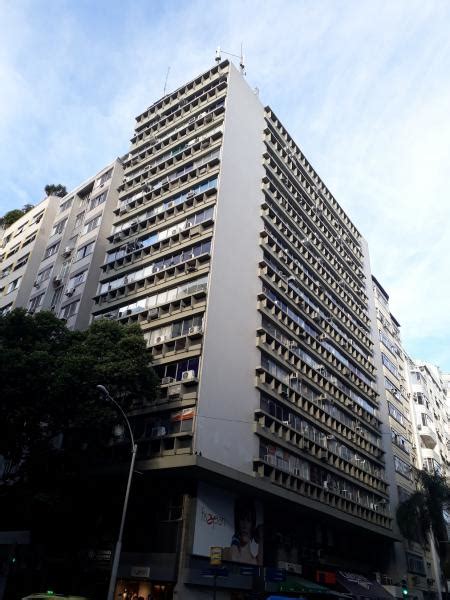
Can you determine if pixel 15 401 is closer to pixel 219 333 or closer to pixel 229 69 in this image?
pixel 219 333

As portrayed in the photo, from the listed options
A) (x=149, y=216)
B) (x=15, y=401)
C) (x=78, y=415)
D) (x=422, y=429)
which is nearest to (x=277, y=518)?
(x=78, y=415)

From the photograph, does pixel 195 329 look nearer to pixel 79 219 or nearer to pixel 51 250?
pixel 79 219

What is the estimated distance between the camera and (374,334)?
185 ft

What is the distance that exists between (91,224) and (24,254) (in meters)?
11.0

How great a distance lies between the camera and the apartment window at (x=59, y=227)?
5022cm

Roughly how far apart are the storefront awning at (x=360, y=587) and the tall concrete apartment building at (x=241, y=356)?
0.22 metres

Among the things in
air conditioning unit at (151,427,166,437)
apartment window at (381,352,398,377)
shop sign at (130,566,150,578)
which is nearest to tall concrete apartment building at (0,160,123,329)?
air conditioning unit at (151,427,166,437)

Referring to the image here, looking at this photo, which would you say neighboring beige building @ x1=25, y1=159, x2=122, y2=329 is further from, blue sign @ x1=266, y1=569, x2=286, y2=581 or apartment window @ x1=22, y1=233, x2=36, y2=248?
blue sign @ x1=266, y1=569, x2=286, y2=581

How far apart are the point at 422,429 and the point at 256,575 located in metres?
38.7

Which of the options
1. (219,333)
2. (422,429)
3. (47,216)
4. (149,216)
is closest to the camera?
(219,333)

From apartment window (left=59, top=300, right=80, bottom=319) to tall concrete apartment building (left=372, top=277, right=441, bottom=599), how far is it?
31322mm

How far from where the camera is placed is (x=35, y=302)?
46375 mm

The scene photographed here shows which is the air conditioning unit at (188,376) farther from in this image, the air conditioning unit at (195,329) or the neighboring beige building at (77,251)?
the neighboring beige building at (77,251)

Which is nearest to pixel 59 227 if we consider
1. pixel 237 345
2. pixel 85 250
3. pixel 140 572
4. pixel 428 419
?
pixel 85 250
